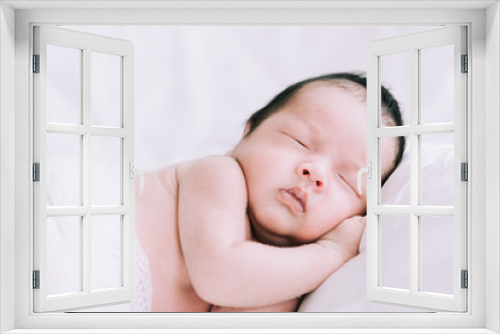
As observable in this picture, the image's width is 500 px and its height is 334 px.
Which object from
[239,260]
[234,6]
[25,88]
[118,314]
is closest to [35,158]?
[25,88]

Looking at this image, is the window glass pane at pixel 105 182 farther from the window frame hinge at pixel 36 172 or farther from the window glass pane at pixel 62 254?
the window frame hinge at pixel 36 172

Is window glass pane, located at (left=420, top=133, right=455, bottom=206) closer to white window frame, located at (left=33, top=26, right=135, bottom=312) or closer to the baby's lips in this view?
the baby's lips

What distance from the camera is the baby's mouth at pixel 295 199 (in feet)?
10.1

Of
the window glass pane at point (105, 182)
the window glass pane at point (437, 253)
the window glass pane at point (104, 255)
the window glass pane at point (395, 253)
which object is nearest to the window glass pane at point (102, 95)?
the window glass pane at point (105, 182)

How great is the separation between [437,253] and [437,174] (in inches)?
15.7

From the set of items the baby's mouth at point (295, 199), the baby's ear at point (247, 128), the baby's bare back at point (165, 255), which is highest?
the baby's ear at point (247, 128)

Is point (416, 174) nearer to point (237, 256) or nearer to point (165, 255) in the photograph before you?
point (237, 256)

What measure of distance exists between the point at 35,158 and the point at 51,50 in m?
1.33

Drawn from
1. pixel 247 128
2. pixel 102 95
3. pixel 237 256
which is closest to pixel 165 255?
pixel 237 256

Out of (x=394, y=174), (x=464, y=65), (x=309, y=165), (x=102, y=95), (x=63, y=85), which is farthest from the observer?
(x=102, y=95)

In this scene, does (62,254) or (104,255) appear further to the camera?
(104,255)

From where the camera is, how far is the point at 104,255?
2.81 metres

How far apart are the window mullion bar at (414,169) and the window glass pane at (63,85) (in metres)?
1.92

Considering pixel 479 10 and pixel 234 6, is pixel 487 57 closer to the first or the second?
pixel 479 10
